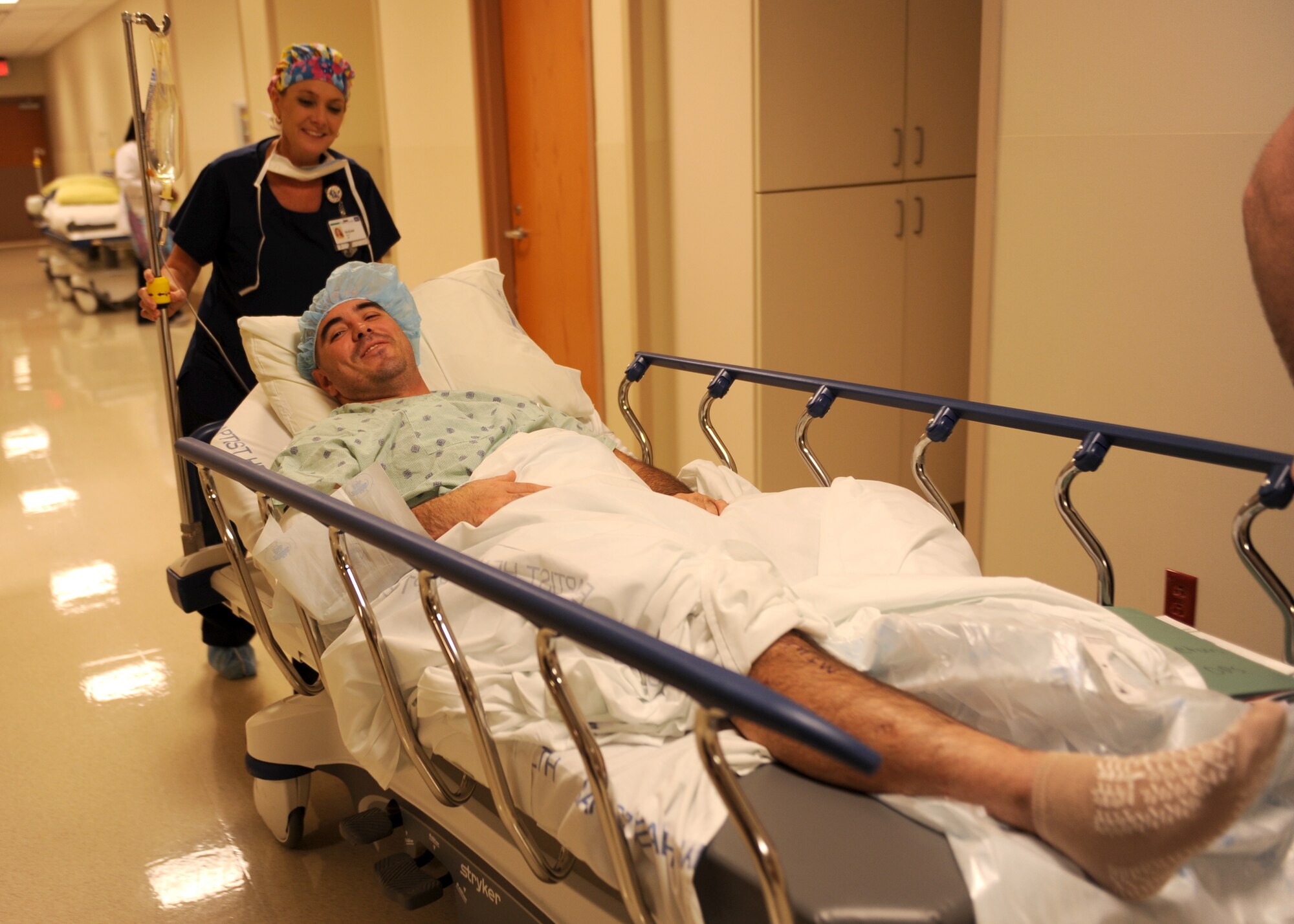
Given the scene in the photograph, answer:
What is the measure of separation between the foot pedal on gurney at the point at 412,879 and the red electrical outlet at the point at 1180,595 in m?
1.68

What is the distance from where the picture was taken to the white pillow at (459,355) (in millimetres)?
2445

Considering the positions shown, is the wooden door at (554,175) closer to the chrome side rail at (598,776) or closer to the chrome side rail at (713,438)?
the chrome side rail at (713,438)

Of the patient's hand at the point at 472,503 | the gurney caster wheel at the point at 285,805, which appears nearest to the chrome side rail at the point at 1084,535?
the patient's hand at the point at 472,503

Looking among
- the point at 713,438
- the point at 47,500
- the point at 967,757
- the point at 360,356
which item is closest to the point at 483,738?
the point at 967,757

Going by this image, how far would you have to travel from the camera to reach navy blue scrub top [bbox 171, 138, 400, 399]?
8.98 feet

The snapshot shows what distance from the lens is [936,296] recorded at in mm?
3895

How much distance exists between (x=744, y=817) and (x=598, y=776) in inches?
9.1

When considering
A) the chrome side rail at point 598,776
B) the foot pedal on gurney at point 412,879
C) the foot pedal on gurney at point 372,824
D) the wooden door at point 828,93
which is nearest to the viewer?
the chrome side rail at point 598,776

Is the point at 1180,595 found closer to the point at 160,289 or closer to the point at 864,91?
the point at 864,91

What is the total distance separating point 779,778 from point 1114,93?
5.89 feet

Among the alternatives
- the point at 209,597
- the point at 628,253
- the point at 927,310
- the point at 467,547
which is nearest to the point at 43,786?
the point at 209,597

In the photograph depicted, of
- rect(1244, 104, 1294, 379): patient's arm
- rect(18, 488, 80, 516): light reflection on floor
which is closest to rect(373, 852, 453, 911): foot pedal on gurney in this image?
rect(1244, 104, 1294, 379): patient's arm

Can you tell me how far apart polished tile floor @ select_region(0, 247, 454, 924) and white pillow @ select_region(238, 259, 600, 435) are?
88 cm

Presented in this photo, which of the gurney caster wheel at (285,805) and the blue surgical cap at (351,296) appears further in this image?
the blue surgical cap at (351,296)
